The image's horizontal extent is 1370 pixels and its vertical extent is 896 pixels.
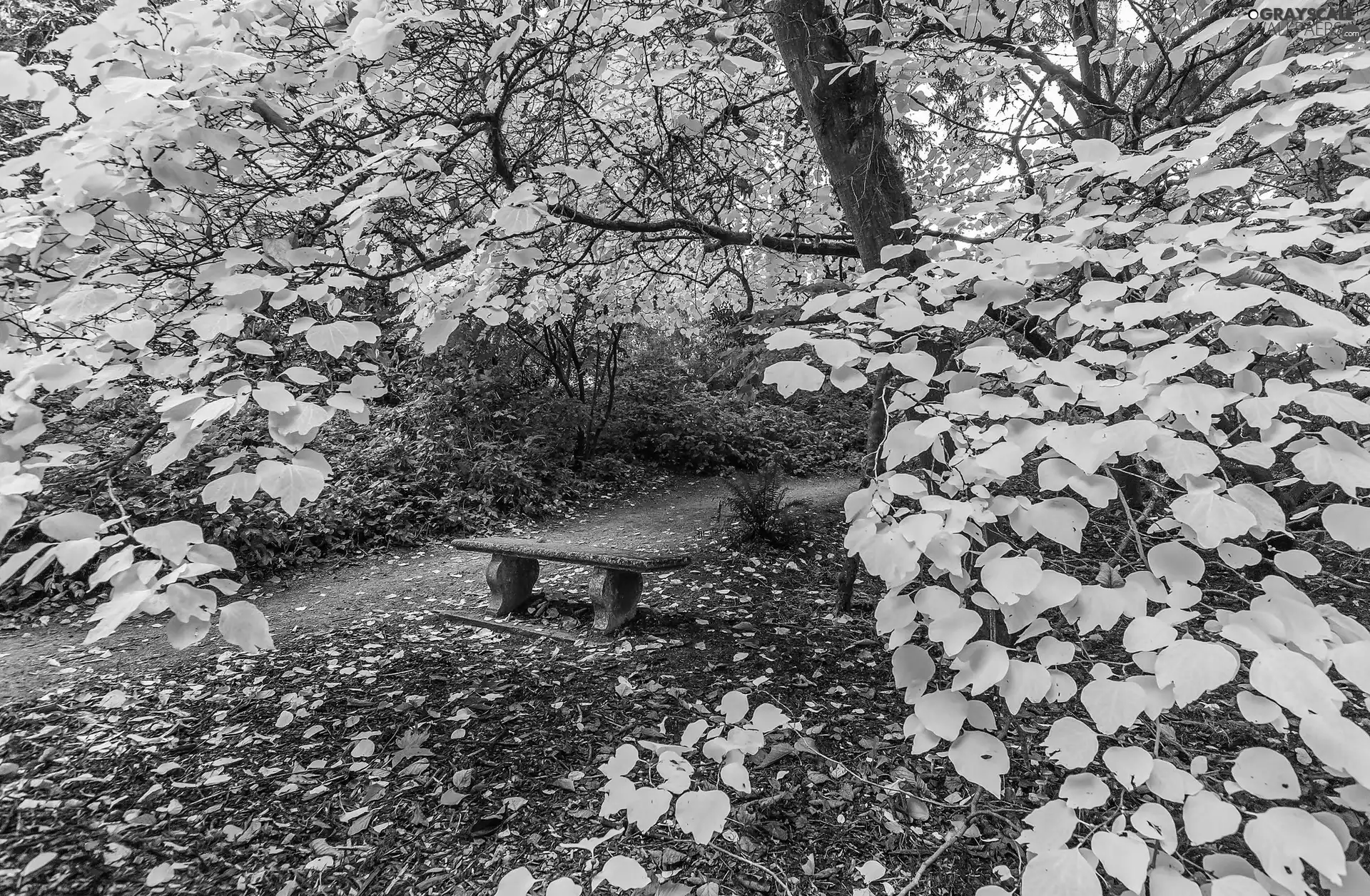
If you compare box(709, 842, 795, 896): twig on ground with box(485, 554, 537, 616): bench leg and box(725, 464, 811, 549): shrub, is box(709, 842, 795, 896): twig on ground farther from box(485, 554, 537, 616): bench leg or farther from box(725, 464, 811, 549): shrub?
box(725, 464, 811, 549): shrub

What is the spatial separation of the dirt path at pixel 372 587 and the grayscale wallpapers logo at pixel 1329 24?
3805 mm

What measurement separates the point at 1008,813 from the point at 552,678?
198cm

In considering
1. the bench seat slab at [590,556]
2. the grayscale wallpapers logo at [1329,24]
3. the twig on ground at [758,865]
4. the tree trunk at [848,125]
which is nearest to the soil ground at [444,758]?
the twig on ground at [758,865]

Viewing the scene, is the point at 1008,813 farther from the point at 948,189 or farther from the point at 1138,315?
the point at 948,189

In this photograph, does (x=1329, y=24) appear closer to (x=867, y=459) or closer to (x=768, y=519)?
(x=867, y=459)

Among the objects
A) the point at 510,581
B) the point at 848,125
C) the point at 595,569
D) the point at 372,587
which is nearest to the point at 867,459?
the point at 848,125

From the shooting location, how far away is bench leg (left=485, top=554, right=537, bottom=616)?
4.10 metres

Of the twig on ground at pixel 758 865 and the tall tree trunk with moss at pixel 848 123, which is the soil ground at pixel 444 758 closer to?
the twig on ground at pixel 758 865

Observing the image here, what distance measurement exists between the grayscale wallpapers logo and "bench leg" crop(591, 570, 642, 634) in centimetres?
333

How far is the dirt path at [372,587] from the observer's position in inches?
138

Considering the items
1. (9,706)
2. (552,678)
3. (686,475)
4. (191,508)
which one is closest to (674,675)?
(552,678)

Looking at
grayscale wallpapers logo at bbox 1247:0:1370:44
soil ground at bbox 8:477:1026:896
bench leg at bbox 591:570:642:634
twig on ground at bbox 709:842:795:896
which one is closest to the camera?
twig on ground at bbox 709:842:795:896

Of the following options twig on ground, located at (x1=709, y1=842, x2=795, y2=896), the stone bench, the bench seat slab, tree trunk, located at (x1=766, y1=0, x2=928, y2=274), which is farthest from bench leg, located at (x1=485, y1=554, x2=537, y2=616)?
tree trunk, located at (x1=766, y1=0, x2=928, y2=274)

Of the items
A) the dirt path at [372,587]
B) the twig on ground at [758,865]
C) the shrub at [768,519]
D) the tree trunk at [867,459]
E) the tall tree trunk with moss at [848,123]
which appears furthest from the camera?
the shrub at [768,519]
